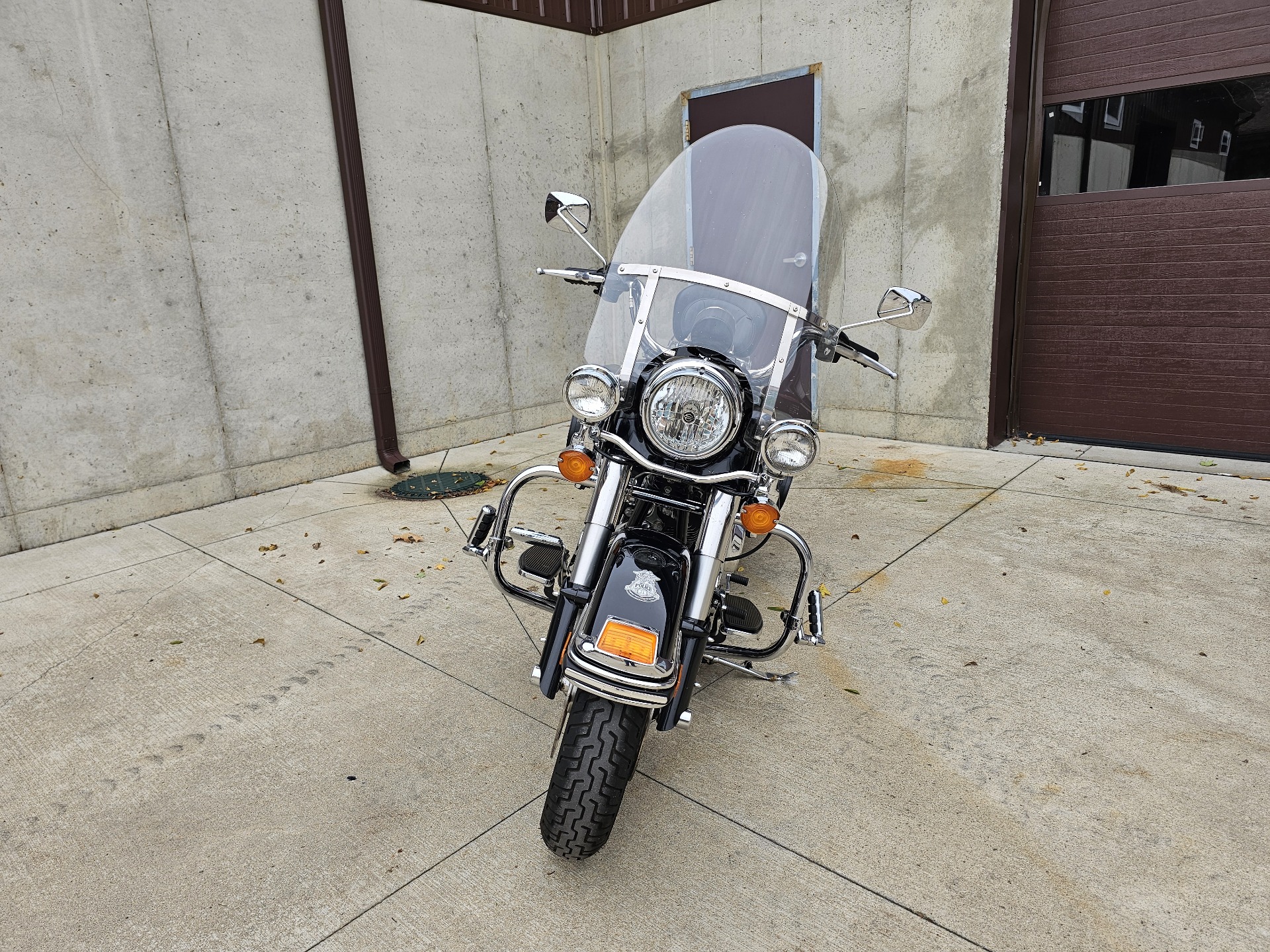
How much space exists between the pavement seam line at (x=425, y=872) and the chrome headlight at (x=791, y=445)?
3.90 feet

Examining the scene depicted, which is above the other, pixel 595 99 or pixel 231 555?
pixel 595 99

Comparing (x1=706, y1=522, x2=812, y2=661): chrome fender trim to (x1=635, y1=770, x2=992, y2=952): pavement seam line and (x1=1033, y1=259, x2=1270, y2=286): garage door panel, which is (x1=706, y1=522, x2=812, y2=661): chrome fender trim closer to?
(x1=635, y1=770, x2=992, y2=952): pavement seam line

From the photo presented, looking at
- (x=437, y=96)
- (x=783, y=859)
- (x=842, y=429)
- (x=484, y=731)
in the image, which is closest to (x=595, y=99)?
(x=437, y=96)

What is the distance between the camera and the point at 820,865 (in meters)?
1.94

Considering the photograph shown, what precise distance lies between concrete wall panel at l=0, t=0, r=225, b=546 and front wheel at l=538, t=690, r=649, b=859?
4.19m

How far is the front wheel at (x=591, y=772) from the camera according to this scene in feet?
5.92

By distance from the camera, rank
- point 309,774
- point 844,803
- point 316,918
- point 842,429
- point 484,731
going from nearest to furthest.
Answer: point 316,918, point 844,803, point 309,774, point 484,731, point 842,429

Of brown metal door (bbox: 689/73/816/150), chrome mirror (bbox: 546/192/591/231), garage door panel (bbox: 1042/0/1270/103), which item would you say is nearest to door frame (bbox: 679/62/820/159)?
brown metal door (bbox: 689/73/816/150)

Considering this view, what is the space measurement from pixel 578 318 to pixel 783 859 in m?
5.79

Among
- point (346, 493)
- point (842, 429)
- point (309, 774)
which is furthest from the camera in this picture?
point (842, 429)

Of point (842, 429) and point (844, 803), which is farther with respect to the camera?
point (842, 429)

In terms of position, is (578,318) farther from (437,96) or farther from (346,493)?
(346,493)

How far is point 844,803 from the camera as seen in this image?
215 cm

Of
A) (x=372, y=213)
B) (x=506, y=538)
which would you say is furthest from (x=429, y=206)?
(x=506, y=538)
